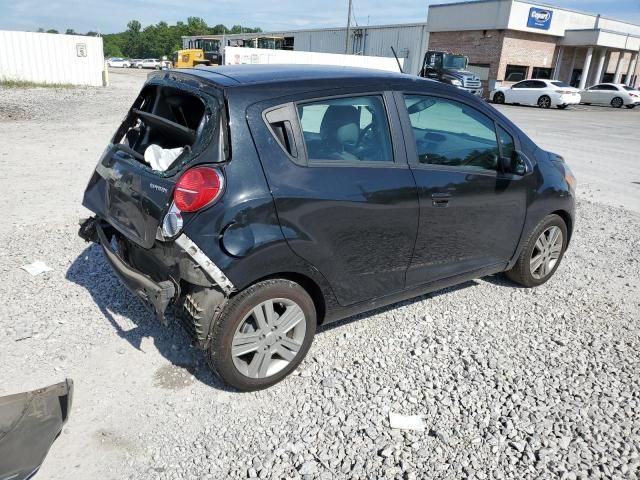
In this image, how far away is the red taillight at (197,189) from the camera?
2607 mm

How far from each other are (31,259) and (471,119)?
4031 mm

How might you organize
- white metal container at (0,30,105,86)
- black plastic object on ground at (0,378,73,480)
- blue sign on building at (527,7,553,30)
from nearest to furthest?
black plastic object on ground at (0,378,73,480), white metal container at (0,30,105,86), blue sign on building at (527,7,553,30)

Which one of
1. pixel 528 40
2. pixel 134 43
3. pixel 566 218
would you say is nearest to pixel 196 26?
pixel 134 43

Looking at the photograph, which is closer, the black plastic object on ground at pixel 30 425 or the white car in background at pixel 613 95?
the black plastic object on ground at pixel 30 425

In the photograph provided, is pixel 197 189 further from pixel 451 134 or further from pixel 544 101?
pixel 544 101

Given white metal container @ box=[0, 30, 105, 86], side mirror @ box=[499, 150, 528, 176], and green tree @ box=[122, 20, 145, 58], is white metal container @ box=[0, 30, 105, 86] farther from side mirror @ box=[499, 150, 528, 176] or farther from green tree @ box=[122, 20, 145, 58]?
green tree @ box=[122, 20, 145, 58]

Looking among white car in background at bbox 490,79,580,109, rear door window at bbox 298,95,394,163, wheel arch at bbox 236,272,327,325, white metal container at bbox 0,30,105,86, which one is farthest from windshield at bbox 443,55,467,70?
wheel arch at bbox 236,272,327,325

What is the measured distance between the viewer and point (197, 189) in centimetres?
261

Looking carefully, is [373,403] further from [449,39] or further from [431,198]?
[449,39]

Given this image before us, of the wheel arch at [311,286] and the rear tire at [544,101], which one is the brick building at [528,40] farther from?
the wheel arch at [311,286]

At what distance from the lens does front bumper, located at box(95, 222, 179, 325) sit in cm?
271

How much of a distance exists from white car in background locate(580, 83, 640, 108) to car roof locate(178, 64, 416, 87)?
34.8 m

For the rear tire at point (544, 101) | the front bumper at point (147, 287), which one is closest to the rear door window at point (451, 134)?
the front bumper at point (147, 287)

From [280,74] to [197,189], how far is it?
986mm
